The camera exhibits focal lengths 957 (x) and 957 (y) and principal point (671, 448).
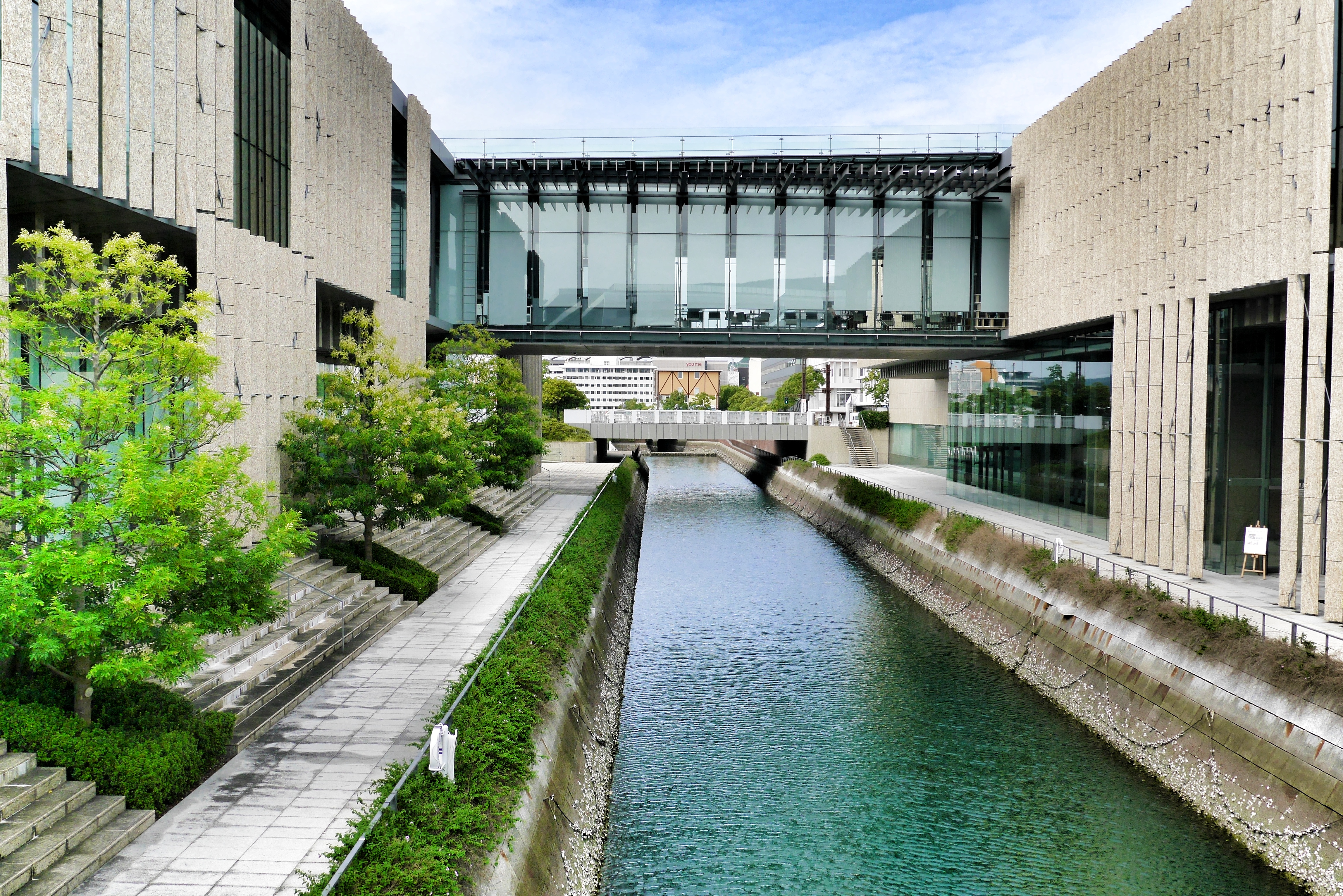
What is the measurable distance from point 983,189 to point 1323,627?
23354 mm

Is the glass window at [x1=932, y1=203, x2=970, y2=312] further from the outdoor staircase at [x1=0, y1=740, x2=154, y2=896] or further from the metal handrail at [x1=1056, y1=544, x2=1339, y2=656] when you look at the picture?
the outdoor staircase at [x1=0, y1=740, x2=154, y2=896]

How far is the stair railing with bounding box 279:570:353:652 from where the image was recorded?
55.5 ft

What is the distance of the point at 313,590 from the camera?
18984 mm

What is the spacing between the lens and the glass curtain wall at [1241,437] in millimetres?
23094

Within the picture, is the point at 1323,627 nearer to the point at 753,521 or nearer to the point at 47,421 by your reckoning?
the point at 47,421

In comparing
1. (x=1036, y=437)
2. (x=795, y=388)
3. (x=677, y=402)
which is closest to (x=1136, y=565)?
(x=1036, y=437)

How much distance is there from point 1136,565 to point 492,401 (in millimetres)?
21180

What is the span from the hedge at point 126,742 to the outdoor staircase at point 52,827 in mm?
121

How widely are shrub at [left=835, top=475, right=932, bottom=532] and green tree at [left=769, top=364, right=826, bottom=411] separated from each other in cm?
5986

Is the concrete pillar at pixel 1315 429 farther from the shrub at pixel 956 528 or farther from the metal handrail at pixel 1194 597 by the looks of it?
the shrub at pixel 956 528

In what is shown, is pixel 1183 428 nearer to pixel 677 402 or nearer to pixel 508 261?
pixel 508 261

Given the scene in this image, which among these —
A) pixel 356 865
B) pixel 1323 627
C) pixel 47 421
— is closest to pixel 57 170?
pixel 47 421

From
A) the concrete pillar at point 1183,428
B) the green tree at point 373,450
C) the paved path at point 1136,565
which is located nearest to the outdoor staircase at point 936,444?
the paved path at point 1136,565

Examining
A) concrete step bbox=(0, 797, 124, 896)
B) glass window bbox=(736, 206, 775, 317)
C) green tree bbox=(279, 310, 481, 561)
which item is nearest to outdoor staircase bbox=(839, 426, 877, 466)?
glass window bbox=(736, 206, 775, 317)
